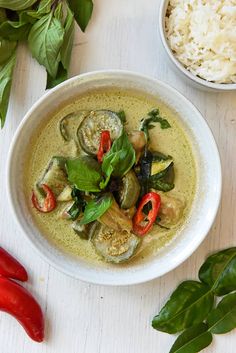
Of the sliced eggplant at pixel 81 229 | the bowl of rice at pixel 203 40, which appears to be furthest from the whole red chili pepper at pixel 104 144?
the bowl of rice at pixel 203 40

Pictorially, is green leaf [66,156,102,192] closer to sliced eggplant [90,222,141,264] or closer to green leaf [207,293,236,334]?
sliced eggplant [90,222,141,264]

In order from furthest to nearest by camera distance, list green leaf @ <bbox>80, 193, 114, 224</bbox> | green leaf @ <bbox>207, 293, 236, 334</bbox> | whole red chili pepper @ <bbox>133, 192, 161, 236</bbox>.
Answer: green leaf @ <bbox>207, 293, 236, 334</bbox> → whole red chili pepper @ <bbox>133, 192, 161, 236</bbox> → green leaf @ <bbox>80, 193, 114, 224</bbox>

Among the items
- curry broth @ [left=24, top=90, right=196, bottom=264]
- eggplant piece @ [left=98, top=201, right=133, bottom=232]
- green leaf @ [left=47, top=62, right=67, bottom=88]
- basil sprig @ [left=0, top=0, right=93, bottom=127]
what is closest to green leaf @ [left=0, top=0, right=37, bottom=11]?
basil sprig @ [left=0, top=0, right=93, bottom=127]

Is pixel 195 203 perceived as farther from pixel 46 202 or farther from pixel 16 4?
pixel 16 4

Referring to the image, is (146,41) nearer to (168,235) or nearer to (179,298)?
(168,235)

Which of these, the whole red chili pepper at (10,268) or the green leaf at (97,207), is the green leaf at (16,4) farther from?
the whole red chili pepper at (10,268)
